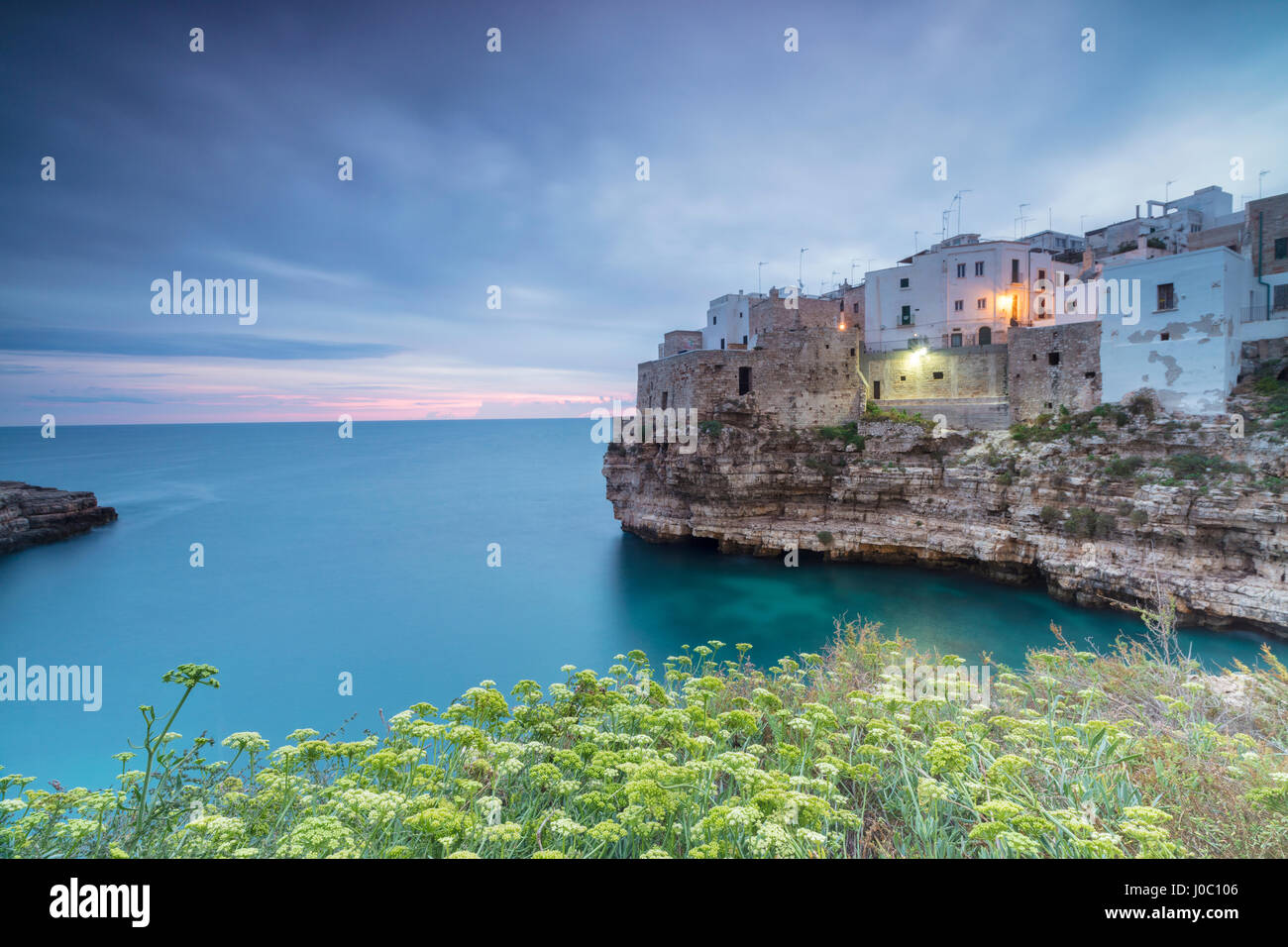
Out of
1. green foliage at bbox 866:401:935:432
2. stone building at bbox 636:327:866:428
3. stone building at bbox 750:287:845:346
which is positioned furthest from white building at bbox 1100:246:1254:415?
stone building at bbox 750:287:845:346

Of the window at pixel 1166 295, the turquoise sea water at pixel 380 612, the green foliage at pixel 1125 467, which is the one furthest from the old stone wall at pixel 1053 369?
the turquoise sea water at pixel 380 612

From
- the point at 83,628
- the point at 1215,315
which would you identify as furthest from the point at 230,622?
the point at 1215,315

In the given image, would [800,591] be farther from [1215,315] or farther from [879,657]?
[1215,315]

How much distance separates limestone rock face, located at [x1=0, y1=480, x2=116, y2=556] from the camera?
72.4ft

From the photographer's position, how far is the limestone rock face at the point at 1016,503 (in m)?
12.5

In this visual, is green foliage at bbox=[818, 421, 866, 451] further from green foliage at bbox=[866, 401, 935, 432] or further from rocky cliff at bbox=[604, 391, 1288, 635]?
green foliage at bbox=[866, 401, 935, 432]

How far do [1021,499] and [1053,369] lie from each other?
4.72 meters

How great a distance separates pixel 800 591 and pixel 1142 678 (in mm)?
12694

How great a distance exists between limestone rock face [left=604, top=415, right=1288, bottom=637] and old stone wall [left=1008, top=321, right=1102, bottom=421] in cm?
177

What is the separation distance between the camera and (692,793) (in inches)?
122

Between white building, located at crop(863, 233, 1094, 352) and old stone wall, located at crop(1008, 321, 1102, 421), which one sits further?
white building, located at crop(863, 233, 1094, 352)
